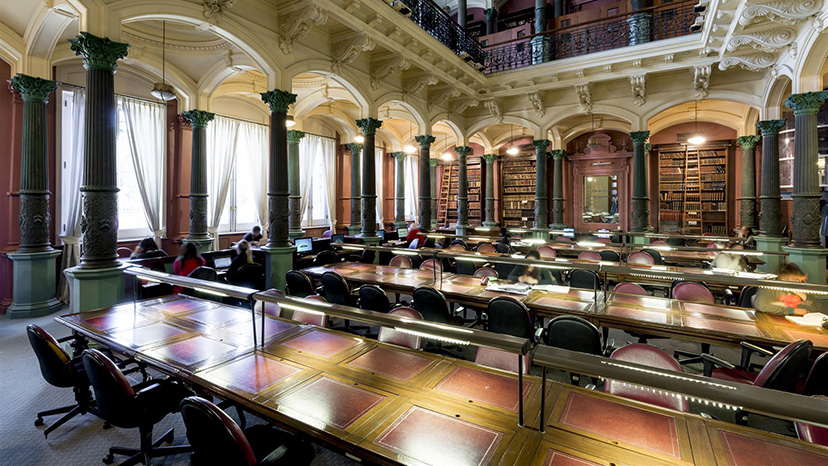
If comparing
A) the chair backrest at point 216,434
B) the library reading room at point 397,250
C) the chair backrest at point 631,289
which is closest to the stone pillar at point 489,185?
the library reading room at point 397,250

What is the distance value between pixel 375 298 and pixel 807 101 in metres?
7.74

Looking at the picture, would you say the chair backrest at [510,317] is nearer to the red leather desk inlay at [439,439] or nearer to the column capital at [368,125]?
the red leather desk inlay at [439,439]

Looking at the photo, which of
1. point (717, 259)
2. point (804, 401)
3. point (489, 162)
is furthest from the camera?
point (489, 162)

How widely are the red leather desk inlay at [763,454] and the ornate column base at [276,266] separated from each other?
20.0 feet

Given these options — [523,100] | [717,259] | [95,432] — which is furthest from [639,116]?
[95,432]

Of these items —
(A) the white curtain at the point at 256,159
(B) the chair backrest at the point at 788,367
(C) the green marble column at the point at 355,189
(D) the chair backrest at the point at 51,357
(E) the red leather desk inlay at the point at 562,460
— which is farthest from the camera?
(C) the green marble column at the point at 355,189

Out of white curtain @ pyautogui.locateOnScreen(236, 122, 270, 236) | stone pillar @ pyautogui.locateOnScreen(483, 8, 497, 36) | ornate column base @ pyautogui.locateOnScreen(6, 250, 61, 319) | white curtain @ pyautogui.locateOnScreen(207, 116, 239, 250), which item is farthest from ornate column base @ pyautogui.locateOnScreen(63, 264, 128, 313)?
stone pillar @ pyautogui.locateOnScreen(483, 8, 497, 36)

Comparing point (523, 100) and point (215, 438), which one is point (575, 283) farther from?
point (523, 100)

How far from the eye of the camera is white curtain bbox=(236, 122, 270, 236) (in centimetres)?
1082

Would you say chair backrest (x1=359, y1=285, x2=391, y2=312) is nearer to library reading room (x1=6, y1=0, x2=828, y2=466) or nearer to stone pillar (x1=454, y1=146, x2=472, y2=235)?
library reading room (x1=6, y1=0, x2=828, y2=466)

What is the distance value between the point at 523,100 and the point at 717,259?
7.22 m

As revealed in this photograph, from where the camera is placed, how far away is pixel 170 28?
6.93m

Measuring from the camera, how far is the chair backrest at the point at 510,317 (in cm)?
366

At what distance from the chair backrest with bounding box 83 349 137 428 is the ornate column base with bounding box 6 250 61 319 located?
5.08 metres
